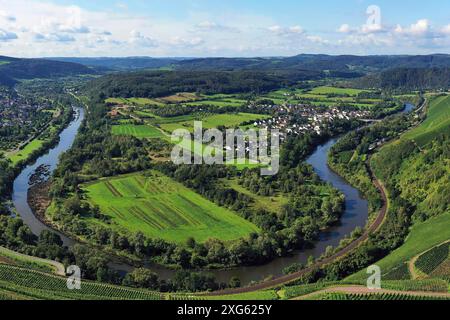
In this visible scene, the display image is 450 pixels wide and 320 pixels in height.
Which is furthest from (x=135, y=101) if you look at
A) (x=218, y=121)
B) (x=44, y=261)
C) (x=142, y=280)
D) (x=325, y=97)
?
(x=142, y=280)

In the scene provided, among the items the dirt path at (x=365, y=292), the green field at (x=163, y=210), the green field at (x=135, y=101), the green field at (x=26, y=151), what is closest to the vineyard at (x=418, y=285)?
the dirt path at (x=365, y=292)

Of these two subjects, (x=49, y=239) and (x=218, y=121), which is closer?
(x=49, y=239)

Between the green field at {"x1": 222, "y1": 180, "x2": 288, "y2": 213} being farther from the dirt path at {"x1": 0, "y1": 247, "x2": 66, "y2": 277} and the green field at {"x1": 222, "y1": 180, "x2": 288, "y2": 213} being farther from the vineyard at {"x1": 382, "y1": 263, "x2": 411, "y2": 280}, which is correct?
the dirt path at {"x1": 0, "y1": 247, "x2": 66, "y2": 277}

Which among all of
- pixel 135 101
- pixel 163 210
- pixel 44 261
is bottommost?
pixel 44 261

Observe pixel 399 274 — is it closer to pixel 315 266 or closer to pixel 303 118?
pixel 315 266

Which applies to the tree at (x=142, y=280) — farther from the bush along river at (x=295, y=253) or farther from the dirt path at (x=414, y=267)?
the dirt path at (x=414, y=267)

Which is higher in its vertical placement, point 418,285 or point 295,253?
point 418,285

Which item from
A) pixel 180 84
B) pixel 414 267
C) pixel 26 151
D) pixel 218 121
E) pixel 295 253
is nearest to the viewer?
pixel 414 267
